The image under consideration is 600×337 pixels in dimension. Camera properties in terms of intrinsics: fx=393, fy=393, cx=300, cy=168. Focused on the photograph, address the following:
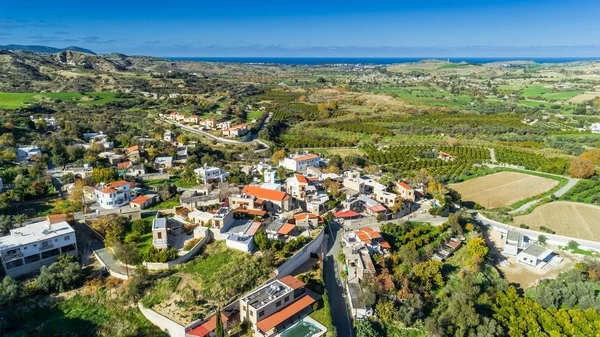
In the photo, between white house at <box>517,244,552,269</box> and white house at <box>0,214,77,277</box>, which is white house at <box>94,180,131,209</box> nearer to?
white house at <box>0,214,77,277</box>

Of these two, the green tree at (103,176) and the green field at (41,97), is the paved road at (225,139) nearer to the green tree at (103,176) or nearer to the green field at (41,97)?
the green field at (41,97)

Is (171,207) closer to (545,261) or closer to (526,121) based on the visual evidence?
(545,261)

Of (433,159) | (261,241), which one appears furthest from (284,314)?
(433,159)

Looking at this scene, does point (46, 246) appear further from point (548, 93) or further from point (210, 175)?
point (548, 93)

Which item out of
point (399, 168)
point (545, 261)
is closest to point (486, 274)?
point (545, 261)

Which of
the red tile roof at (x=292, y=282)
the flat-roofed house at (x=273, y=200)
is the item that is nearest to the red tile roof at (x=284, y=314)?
the red tile roof at (x=292, y=282)

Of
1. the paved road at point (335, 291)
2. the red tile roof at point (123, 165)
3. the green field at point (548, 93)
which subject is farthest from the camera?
the green field at point (548, 93)
